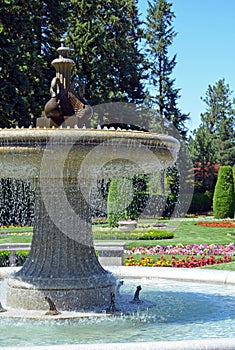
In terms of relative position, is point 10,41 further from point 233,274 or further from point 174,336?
point 174,336

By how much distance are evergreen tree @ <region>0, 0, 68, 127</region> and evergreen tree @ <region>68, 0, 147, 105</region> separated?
9.03ft

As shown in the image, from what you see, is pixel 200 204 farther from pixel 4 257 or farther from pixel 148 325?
pixel 148 325

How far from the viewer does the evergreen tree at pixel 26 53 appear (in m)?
24.6

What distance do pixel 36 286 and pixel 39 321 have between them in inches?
22.8

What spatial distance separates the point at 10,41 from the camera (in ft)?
83.3

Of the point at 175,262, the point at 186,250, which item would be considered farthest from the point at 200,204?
the point at 175,262

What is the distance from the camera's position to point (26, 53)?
26.4m

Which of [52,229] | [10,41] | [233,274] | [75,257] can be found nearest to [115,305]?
[75,257]

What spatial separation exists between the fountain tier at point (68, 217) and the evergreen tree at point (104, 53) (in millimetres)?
23407

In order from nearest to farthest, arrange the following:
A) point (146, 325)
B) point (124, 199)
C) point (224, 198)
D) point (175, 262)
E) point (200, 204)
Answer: point (146, 325) → point (175, 262) → point (124, 199) → point (224, 198) → point (200, 204)

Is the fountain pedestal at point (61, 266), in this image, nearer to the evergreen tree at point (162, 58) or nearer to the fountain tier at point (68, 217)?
the fountain tier at point (68, 217)

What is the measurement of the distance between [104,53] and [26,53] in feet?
28.2

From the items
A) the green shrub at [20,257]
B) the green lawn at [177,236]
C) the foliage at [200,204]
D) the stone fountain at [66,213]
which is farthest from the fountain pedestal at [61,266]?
the foliage at [200,204]

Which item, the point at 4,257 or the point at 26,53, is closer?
the point at 4,257
